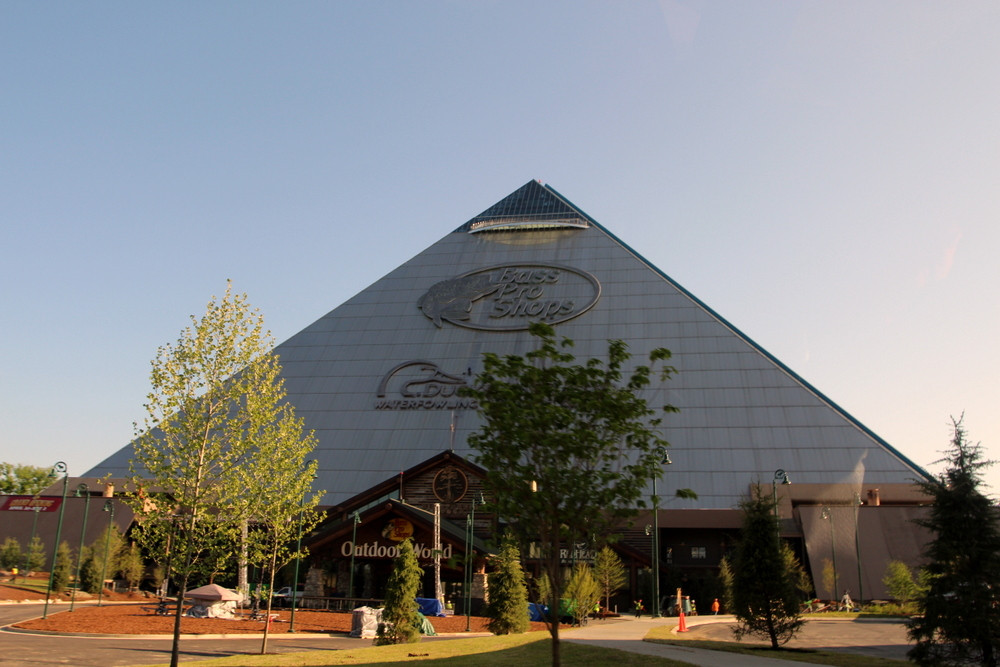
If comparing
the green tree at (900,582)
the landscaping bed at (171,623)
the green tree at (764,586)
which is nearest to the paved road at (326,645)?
the landscaping bed at (171,623)

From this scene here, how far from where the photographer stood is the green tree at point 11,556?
48.0 m

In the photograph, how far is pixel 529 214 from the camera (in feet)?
247

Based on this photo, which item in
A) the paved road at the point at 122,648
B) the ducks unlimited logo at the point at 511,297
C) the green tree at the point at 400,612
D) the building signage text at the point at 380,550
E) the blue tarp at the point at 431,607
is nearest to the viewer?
the paved road at the point at 122,648

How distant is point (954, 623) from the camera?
60.2ft

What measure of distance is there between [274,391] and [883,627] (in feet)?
82.8

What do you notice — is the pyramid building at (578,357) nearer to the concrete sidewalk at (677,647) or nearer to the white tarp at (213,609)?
the concrete sidewalk at (677,647)

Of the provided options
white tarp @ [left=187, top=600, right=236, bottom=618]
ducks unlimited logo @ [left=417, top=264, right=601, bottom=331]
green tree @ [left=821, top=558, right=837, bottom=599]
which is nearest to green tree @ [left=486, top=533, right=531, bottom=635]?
white tarp @ [left=187, top=600, right=236, bottom=618]

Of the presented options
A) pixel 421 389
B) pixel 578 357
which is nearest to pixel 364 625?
pixel 421 389

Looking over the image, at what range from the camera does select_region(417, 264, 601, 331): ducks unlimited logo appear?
203 ft

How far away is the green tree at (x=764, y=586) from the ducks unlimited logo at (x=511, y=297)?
36937 millimetres

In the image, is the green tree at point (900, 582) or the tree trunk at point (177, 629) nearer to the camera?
the tree trunk at point (177, 629)

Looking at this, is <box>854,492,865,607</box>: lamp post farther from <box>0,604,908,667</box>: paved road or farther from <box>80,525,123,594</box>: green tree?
<box>80,525,123,594</box>: green tree

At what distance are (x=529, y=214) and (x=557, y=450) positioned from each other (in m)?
63.1

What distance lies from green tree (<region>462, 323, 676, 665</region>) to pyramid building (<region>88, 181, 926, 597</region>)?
3051 cm
